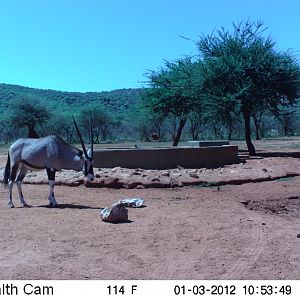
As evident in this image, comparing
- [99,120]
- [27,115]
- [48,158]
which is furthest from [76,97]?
[48,158]

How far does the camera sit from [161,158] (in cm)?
1897

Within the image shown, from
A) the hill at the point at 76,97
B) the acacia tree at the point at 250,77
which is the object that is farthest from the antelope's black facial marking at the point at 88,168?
the hill at the point at 76,97

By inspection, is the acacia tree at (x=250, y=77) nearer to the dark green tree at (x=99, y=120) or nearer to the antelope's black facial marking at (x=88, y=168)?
the antelope's black facial marking at (x=88, y=168)

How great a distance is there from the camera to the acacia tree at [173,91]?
28719 millimetres

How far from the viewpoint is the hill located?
278ft

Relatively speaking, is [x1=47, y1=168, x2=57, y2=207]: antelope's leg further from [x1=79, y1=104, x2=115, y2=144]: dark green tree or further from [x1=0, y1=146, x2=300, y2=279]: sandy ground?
[x1=79, y1=104, x2=115, y2=144]: dark green tree

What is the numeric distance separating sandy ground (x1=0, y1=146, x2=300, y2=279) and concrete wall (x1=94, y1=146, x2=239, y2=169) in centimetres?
391

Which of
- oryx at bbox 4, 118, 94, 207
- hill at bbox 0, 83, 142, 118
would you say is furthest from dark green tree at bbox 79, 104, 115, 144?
oryx at bbox 4, 118, 94, 207

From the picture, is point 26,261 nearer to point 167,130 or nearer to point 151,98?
point 151,98

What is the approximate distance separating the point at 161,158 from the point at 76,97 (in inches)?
2870

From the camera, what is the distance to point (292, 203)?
13227 millimetres

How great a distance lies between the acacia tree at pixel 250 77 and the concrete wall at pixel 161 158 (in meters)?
6.14
